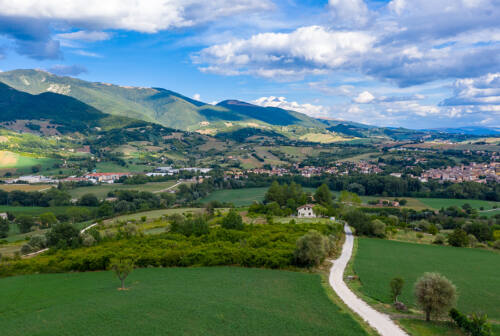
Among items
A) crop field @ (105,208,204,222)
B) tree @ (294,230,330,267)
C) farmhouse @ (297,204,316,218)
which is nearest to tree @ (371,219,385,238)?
farmhouse @ (297,204,316,218)

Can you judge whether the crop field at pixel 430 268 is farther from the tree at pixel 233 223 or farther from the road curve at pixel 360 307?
the tree at pixel 233 223

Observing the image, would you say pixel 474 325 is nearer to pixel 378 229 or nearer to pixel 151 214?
pixel 378 229

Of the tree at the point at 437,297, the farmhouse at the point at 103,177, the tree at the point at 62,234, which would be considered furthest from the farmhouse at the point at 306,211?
the farmhouse at the point at 103,177

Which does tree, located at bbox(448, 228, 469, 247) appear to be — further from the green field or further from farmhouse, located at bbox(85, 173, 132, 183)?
farmhouse, located at bbox(85, 173, 132, 183)

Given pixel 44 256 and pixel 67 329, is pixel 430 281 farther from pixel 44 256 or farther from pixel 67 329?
pixel 44 256

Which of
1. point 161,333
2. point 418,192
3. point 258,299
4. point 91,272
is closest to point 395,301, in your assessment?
point 258,299
